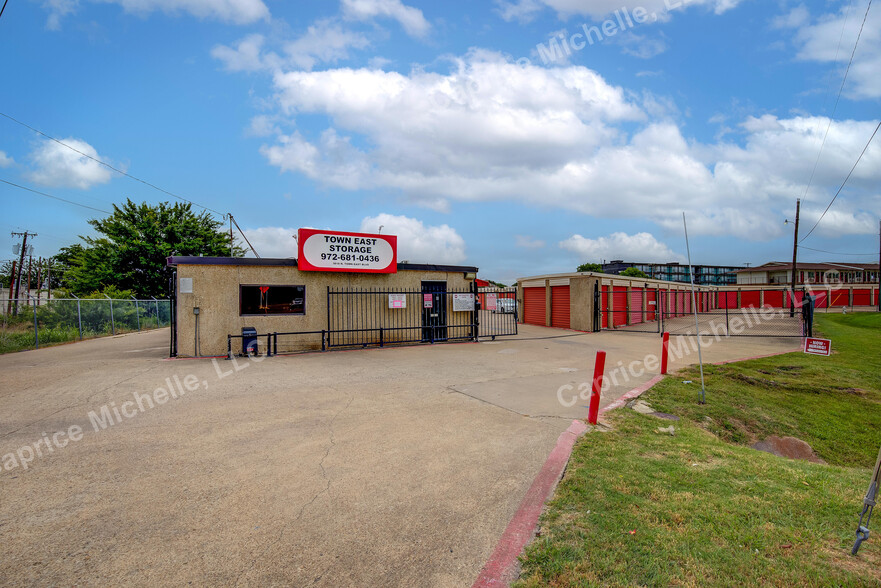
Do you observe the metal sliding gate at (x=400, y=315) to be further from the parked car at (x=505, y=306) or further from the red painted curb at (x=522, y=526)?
the parked car at (x=505, y=306)

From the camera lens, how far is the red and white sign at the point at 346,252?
13844mm

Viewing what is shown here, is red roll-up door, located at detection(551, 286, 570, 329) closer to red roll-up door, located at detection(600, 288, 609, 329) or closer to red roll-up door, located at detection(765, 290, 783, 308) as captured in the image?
red roll-up door, located at detection(600, 288, 609, 329)

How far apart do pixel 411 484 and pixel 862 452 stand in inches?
267

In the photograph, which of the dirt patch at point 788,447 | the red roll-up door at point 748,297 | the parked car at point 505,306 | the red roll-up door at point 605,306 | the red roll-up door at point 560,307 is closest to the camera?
the dirt patch at point 788,447

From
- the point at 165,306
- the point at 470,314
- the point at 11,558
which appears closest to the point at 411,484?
the point at 11,558

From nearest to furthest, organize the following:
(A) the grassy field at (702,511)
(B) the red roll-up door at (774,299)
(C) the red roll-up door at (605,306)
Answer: (A) the grassy field at (702,511) < (C) the red roll-up door at (605,306) < (B) the red roll-up door at (774,299)

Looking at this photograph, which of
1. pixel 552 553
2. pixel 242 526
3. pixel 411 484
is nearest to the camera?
pixel 552 553

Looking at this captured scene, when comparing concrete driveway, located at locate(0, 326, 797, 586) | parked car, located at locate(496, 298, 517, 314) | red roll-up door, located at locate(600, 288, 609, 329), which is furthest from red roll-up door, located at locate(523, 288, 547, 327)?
concrete driveway, located at locate(0, 326, 797, 586)

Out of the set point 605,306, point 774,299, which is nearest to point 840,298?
point 774,299

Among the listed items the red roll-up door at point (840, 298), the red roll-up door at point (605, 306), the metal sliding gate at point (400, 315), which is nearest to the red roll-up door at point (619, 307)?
the red roll-up door at point (605, 306)

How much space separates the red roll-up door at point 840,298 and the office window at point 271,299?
177ft

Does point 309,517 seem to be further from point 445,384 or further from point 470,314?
point 470,314

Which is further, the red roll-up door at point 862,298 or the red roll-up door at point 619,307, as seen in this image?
the red roll-up door at point 862,298

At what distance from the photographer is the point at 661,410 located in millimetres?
6820
